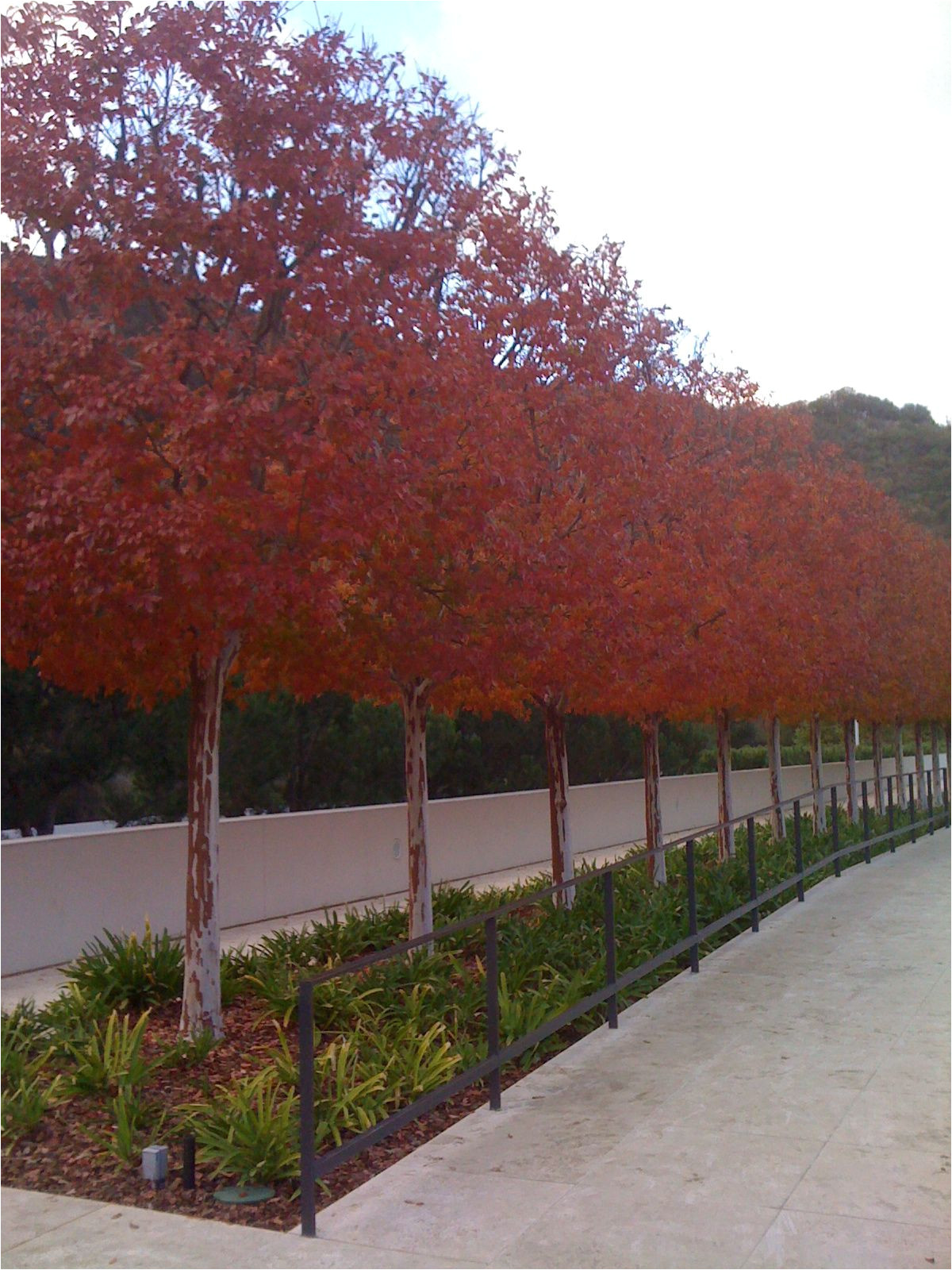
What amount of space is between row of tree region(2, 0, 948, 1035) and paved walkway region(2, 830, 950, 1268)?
2.48 m

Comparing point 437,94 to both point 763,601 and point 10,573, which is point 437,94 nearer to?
point 10,573

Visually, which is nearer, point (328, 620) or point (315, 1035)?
point (328, 620)

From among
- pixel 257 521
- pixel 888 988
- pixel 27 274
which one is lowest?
pixel 888 988

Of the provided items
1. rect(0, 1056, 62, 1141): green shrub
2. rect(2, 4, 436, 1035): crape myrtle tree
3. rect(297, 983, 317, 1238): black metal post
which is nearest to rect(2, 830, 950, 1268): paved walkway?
rect(297, 983, 317, 1238): black metal post

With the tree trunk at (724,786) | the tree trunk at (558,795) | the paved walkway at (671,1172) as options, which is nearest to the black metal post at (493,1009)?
the paved walkway at (671,1172)

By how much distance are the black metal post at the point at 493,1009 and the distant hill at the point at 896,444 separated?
179ft

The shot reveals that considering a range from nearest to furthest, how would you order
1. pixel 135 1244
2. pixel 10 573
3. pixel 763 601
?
pixel 135 1244
pixel 10 573
pixel 763 601

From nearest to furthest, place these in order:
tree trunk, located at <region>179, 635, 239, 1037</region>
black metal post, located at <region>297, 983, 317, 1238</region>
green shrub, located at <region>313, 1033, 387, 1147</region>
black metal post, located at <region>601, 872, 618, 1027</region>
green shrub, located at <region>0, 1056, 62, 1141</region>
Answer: black metal post, located at <region>297, 983, 317, 1238</region>, green shrub, located at <region>313, 1033, 387, 1147</region>, green shrub, located at <region>0, 1056, 62, 1141</region>, tree trunk, located at <region>179, 635, 239, 1037</region>, black metal post, located at <region>601, 872, 618, 1027</region>

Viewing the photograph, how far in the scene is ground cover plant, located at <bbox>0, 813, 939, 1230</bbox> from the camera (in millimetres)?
5695

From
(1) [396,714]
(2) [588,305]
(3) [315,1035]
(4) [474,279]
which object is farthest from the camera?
(1) [396,714]

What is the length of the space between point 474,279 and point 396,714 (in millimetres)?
10510

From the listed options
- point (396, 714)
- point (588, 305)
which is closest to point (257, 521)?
point (588, 305)

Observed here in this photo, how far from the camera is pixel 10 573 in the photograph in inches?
258

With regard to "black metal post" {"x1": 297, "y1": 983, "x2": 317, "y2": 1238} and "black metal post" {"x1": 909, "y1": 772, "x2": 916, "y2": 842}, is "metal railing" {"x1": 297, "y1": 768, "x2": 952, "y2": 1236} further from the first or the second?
"black metal post" {"x1": 909, "y1": 772, "x2": 916, "y2": 842}
